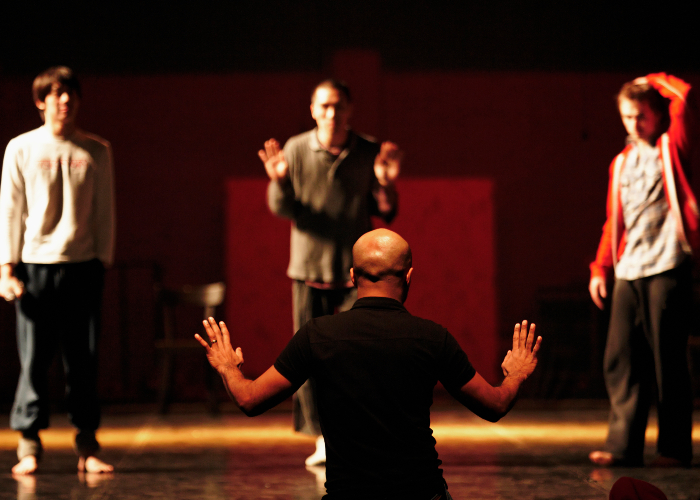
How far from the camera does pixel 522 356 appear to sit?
5.66ft

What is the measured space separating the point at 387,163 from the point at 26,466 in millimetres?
1708

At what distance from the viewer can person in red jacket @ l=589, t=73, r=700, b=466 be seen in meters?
3.12

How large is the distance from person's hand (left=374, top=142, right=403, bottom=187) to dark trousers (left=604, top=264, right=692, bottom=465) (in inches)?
37.8

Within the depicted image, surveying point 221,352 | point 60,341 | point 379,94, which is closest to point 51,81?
point 60,341

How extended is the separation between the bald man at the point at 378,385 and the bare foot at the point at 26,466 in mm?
→ 1784

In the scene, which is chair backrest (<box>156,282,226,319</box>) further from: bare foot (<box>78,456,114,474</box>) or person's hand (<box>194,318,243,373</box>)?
person's hand (<box>194,318,243,373</box>)

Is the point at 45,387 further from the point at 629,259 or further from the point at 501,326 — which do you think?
the point at 501,326

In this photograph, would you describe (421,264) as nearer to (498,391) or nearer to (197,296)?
(197,296)

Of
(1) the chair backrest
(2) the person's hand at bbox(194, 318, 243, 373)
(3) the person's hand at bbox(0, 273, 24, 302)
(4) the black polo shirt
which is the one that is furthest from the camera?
(1) the chair backrest

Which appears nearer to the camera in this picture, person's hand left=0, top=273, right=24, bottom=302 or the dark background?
person's hand left=0, top=273, right=24, bottom=302

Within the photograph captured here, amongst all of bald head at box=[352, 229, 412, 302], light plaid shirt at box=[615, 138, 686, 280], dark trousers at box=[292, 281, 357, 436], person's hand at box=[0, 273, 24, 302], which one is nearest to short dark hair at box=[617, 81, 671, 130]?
light plaid shirt at box=[615, 138, 686, 280]

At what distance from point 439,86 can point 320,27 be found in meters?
1.09

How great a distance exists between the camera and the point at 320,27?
23.1 ft

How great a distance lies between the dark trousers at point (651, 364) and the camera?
10.2 feet
